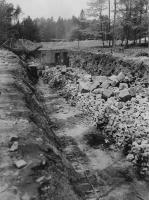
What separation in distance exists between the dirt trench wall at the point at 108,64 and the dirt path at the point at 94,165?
511cm

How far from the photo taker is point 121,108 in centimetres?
1192

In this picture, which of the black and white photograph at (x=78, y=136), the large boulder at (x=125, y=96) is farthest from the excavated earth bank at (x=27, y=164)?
the large boulder at (x=125, y=96)

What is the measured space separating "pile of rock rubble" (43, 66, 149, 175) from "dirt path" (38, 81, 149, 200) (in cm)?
50

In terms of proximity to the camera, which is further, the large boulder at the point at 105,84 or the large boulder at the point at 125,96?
the large boulder at the point at 105,84

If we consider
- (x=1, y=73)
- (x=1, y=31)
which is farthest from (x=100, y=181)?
(x=1, y=31)

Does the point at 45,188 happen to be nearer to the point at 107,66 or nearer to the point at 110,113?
the point at 110,113

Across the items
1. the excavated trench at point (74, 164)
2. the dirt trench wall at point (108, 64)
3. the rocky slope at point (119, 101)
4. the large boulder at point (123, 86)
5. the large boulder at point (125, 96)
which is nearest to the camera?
the excavated trench at point (74, 164)

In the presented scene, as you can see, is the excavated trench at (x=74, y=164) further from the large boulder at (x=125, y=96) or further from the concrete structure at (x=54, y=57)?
the concrete structure at (x=54, y=57)

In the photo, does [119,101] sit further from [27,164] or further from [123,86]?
[27,164]

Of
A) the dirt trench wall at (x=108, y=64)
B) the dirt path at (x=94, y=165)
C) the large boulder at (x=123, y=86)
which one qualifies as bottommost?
the dirt path at (x=94, y=165)

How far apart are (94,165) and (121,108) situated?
4.21 metres

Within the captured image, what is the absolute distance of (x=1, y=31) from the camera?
32688 mm

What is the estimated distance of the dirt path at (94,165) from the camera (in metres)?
7.02

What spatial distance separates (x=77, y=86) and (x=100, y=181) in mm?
10834
